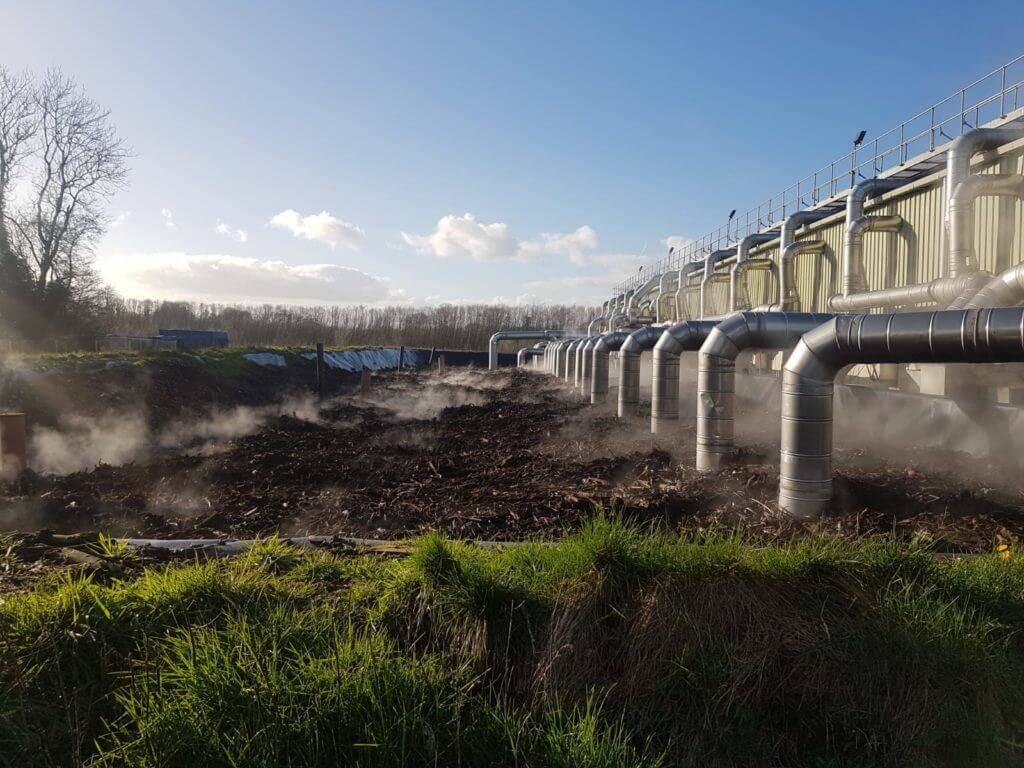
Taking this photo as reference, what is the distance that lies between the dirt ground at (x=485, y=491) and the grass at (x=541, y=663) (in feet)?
4.70

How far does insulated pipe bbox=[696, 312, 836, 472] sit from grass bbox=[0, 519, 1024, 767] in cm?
470

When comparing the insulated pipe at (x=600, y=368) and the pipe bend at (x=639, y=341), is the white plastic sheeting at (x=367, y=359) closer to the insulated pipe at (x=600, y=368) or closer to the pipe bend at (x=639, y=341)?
the insulated pipe at (x=600, y=368)

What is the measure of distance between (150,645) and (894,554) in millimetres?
4395

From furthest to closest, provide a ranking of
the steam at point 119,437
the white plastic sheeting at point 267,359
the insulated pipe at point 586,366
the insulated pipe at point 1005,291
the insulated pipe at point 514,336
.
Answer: the insulated pipe at point 514,336 < the white plastic sheeting at point 267,359 < the insulated pipe at point 586,366 < the steam at point 119,437 < the insulated pipe at point 1005,291

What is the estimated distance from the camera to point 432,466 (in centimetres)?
973

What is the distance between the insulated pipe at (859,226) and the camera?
1467 centimetres

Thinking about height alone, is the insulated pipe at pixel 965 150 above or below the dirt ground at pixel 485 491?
above

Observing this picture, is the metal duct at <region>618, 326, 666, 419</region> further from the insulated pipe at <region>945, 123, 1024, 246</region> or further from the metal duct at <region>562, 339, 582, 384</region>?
the metal duct at <region>562, 339, 582, 384</region>

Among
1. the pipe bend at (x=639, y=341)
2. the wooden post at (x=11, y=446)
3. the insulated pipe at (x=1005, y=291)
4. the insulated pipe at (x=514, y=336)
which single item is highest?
the insulated pipe at (x=514, y=336)

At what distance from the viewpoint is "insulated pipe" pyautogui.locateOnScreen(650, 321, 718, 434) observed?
11633 millimetres

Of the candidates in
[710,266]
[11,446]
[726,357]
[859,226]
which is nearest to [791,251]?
[859,226]

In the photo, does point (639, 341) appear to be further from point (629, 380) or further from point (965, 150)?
point (965, 150)

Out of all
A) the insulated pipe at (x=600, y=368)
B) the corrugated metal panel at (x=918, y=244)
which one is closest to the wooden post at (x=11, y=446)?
the insulated pipe at (x=600, y=368)

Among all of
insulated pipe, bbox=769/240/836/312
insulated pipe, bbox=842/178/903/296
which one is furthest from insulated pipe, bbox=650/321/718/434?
insulated pipe, bbox=769/240/836/312
